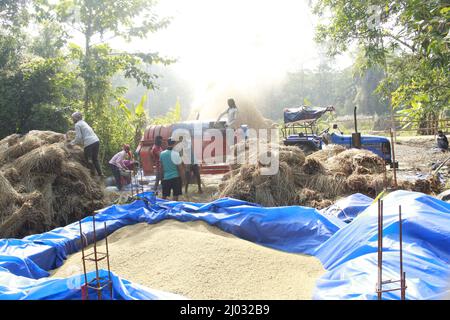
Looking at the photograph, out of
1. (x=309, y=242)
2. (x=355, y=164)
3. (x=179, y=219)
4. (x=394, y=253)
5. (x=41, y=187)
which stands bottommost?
(x=309, y=242)

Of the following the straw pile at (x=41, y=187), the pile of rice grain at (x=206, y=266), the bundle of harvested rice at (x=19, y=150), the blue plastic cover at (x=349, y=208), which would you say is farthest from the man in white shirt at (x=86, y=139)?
the blue plastic cover at (x=349, y=208)

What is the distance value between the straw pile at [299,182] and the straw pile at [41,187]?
2.39 m

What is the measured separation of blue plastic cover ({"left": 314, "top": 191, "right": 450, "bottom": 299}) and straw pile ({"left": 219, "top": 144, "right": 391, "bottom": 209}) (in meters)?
2.34

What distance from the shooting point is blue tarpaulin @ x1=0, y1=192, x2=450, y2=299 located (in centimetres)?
299

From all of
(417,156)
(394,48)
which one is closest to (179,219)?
(394,48)

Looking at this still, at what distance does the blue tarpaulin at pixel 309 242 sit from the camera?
299cm

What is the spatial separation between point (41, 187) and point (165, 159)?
1982 mm

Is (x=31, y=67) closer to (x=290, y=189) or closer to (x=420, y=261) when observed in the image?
(x=290, y=189)

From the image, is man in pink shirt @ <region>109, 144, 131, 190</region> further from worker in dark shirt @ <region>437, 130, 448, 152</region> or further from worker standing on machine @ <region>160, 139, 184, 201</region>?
worker in dark shirt @ <region>437, 130, 448, 152</region>

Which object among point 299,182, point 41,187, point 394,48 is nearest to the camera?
point 41,187

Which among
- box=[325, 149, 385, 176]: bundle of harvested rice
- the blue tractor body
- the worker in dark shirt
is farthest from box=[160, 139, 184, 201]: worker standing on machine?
the worker in dark shirt

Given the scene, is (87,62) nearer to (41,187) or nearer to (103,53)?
(103,53)

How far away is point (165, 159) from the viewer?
7102 mm

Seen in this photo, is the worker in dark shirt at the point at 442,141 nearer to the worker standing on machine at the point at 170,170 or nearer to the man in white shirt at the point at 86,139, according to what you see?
the worker standing on machine at the point at 170,170
